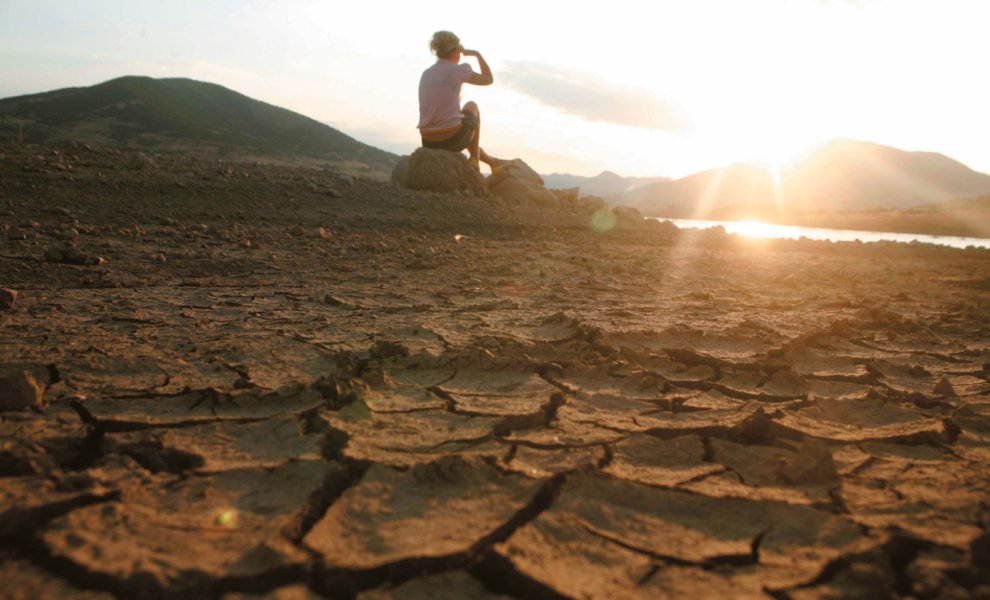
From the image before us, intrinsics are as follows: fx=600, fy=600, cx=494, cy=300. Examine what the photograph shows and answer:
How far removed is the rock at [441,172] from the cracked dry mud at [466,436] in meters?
3.51

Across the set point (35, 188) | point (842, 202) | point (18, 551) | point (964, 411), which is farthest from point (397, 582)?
point (842, 202)

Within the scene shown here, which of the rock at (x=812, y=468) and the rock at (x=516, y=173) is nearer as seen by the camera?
the rock at (x=812, y=468)

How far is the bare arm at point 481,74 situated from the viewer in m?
6.62

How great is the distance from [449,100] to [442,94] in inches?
5.0

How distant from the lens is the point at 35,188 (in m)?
4.64

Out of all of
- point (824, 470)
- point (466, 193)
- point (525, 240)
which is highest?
point (466, 193)

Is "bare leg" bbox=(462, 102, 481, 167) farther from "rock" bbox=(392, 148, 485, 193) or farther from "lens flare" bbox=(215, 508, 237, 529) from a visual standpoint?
"lens flare" bbox=(215, 508, 237, 529)

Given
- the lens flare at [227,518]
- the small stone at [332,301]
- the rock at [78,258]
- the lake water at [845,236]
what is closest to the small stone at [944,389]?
the lens flare at [227,518]

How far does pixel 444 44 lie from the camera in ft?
21.0

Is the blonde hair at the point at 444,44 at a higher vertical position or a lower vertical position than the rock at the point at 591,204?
higher

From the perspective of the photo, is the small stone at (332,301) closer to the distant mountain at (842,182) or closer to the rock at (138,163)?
the rock at (138,163)

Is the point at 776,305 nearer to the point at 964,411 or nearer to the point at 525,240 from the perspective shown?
the point at 964,411

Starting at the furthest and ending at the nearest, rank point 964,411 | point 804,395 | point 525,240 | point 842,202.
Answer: point 842,202 < point 525,240 < point 804,395 < point 964,411

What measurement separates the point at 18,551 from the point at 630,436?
1347 mm
